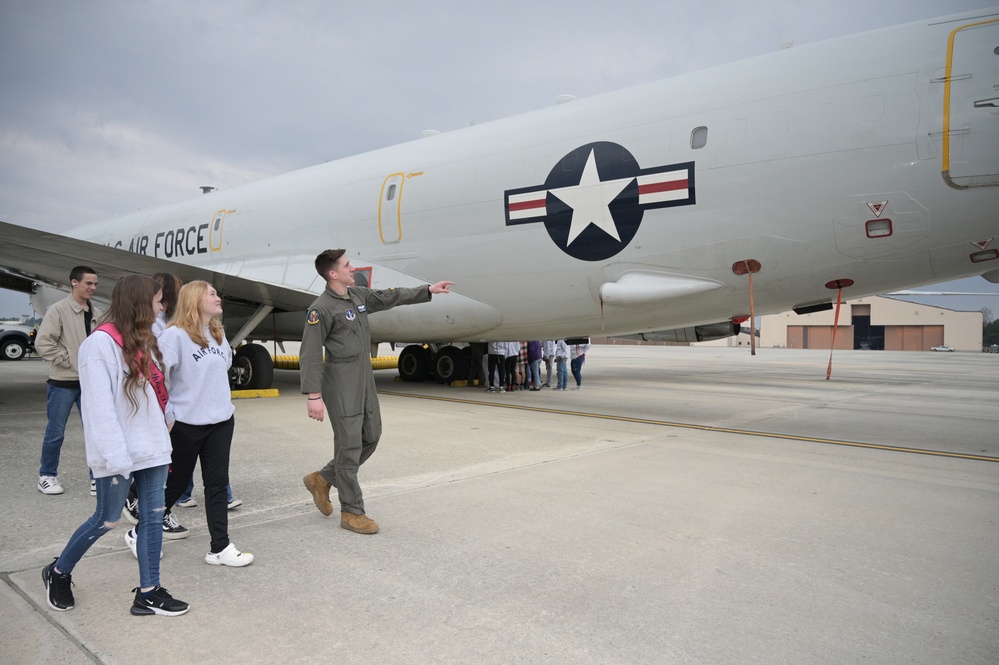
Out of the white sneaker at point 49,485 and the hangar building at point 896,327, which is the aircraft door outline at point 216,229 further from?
the hangar building at point 896,327

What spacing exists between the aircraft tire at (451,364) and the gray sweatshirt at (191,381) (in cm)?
1064

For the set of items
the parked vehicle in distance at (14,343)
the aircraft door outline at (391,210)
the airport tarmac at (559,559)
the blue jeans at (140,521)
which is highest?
the aircraft door outline at (391,210)

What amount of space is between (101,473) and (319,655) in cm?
126

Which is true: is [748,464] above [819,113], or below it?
below

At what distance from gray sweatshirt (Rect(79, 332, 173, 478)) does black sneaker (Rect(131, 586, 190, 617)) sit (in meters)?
0.57

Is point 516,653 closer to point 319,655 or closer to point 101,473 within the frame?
point 319,655

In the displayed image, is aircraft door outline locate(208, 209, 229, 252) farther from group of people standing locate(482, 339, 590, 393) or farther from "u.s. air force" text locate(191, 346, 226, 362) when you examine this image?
"u.s. air force" text locate(191, 346, 226, 362)

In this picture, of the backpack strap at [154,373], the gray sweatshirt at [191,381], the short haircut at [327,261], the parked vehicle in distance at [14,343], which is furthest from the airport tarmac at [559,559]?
the parked vehicle in distance at [14,343]

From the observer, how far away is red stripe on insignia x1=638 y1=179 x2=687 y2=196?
7.32 meters

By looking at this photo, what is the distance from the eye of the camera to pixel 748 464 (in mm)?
5938

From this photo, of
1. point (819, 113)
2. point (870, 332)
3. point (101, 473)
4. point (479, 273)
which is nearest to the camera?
point (101, 473)

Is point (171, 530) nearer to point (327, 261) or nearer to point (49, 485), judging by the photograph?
point (49, 485)

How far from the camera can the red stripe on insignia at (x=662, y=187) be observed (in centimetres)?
732

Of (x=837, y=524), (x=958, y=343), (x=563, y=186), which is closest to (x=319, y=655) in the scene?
(x=837, y=524)
